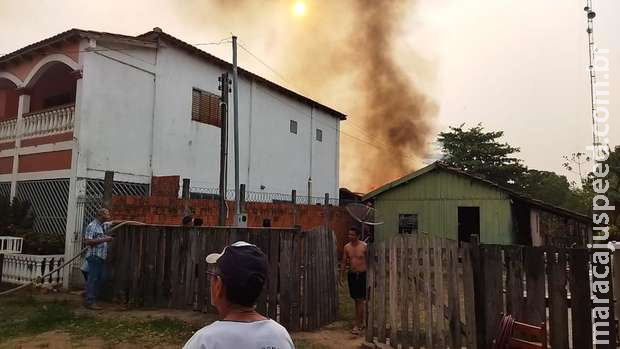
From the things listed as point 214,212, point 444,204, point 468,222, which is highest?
point 444,204

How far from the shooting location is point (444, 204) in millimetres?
16797

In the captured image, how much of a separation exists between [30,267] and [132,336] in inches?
216

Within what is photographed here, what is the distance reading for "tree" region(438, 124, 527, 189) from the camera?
111 feet

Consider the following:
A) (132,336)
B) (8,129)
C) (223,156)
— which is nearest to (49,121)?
(8,129)

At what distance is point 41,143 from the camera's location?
1273 centimetres

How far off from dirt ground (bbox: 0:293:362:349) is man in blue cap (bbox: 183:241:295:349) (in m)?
4.78

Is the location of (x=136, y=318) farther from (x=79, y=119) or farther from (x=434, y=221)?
(x=434, y=221)

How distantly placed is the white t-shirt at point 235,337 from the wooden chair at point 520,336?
3103mm

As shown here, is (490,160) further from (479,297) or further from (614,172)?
(479,297)

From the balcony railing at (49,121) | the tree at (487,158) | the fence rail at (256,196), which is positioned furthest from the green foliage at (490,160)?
→ the balcony railing at (49,121)

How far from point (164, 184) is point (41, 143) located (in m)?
3.67

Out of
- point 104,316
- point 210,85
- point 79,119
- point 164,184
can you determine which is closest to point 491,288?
point 104,316

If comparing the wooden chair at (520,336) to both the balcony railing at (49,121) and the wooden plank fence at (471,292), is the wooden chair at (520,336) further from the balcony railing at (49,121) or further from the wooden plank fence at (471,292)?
the balcony railing at (49,121)

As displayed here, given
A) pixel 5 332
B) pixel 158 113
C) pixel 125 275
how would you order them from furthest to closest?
pixel 158 113
pixel 125 275
pixel 5 332
